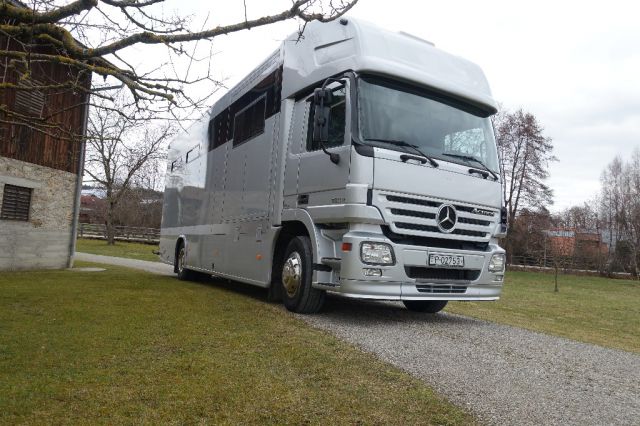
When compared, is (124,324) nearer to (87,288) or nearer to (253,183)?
(253,183)

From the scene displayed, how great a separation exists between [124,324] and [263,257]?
8.15 ft

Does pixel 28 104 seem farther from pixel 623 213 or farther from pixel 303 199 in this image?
pixel 623 213

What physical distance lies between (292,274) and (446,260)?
2013 mm

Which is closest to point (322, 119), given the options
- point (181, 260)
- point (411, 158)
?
point (411, 158)

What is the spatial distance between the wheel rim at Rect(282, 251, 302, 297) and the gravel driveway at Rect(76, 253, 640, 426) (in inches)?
17.1

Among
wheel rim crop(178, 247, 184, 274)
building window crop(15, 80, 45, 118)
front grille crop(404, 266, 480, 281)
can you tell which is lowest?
wheel rim crop(178, 247, 184, 274)

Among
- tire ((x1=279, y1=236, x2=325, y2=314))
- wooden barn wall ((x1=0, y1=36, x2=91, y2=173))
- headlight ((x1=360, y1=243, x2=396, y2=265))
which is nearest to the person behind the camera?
headlight ((x1=360, y1=243, x2=396, y2=265))

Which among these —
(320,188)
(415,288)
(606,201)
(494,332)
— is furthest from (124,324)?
(606,201)

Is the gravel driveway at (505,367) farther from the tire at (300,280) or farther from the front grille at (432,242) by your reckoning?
the front grille at (432,242)

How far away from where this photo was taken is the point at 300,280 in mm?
7023

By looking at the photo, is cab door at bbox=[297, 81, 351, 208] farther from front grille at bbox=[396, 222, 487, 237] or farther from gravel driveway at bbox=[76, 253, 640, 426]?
gravel driveway at bbox=[76, 253, 640, 426]

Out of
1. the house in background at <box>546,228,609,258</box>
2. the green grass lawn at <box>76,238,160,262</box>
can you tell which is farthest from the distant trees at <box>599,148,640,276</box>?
the green grass lawn at <box>76,238,160,262</box>

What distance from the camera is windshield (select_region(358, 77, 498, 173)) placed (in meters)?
6.37

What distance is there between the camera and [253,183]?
871 cm
